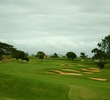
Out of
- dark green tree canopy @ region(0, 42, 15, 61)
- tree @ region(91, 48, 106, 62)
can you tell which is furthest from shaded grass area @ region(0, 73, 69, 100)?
dark green tree canopy @ region(0, 42, 15, 61)

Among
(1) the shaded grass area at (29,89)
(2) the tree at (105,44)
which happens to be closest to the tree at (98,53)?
(2) the tree at (105,44)

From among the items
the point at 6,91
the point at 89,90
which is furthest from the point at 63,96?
the point at 6,91

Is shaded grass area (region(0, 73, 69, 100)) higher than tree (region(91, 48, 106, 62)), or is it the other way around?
tree (region(91, 48, 106, 62))

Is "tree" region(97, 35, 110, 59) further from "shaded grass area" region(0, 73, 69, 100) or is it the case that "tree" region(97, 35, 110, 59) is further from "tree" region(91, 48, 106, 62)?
"shaded grass area" region(0, 73, 69, 100)

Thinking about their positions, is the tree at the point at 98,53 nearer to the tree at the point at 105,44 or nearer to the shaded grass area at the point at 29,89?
the tree at the point at 105,44

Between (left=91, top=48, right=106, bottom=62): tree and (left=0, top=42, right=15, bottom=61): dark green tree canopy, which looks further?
(left=0, top=42, right=15, bottom=61): dark green tree canopy

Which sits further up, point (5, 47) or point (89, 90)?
point (5, 47)

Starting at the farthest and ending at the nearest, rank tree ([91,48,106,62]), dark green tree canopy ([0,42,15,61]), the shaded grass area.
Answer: dark green tree canopy ([0,42,15,61]), tree ([91,48,106,62]), the shaded grass area

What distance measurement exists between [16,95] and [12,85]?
9.80ft

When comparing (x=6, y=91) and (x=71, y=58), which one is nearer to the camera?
(x=6, y=91)

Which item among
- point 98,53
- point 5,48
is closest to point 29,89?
point 98,53

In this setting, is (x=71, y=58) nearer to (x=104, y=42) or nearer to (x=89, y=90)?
(x=104, y=42)

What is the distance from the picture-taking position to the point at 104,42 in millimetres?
122812

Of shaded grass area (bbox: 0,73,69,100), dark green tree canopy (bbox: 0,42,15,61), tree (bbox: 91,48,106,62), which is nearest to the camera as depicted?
shaded grass area (bbox: 0,73,69,100)
